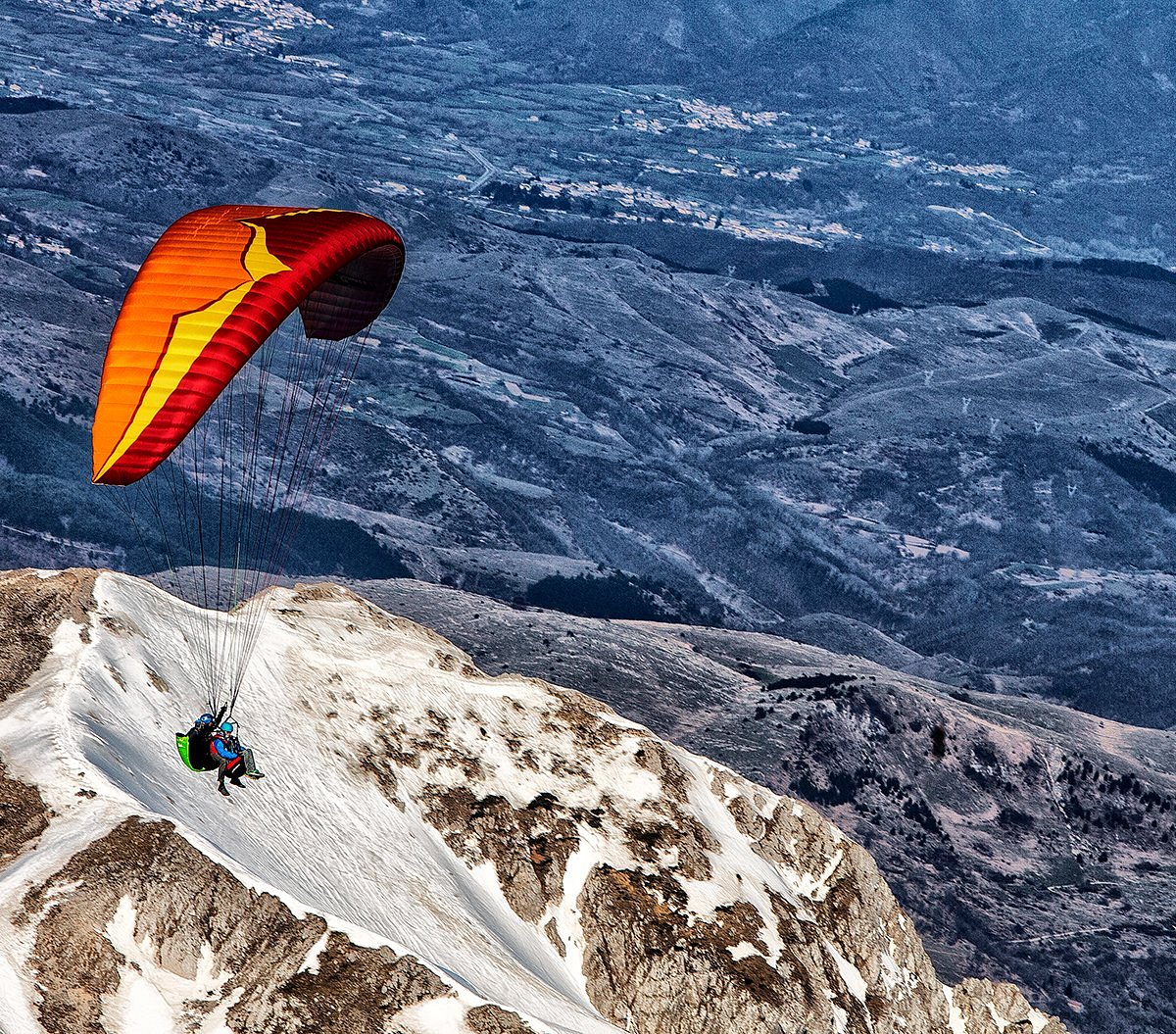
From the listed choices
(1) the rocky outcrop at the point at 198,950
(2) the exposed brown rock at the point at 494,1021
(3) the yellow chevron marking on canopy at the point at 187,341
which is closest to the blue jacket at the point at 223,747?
(1) the rocky outcrop at the point at 198,950

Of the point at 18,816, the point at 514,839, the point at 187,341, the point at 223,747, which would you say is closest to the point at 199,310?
the point at 187,341

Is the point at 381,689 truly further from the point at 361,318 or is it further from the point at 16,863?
the point at 16,863

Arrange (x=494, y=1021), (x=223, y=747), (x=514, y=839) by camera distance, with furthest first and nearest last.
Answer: (x=514, y=839), (x=494, y=1021), (x=223, y=747)

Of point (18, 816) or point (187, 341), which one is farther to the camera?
point (18, 816)

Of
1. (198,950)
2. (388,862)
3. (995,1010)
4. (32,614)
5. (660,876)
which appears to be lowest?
(995,1010)

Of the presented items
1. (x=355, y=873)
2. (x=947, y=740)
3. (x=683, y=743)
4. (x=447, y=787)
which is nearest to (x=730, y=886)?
(x=447, y=787)

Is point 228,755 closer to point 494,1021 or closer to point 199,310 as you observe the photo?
point 494,1021

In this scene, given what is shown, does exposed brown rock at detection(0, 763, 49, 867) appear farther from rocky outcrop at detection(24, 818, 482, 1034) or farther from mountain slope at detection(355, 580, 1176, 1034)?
mountain slope at detection(355, 580, 1176, 1034)
